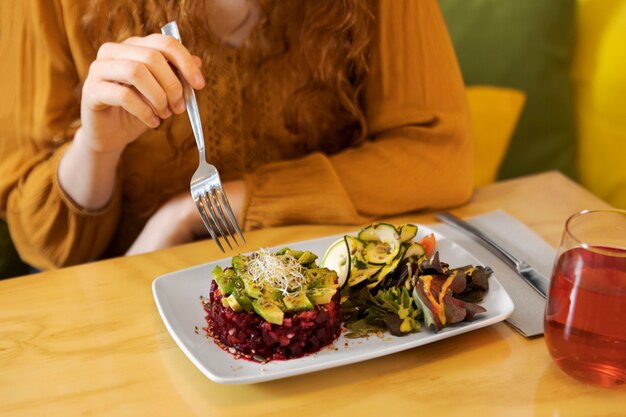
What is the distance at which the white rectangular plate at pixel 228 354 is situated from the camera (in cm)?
81

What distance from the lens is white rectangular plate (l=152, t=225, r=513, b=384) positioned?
2.67 ft

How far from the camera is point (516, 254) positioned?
1088 millimetres

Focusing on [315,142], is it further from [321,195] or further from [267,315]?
[267,315]

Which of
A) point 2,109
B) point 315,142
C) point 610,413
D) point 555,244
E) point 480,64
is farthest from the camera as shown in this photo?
point 480,64

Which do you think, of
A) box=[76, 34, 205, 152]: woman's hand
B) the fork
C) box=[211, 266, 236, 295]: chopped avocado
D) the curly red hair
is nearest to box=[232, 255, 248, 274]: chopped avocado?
box=[211, 266, 236, 295]: chopped avocado

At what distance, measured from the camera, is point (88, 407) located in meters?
0.80

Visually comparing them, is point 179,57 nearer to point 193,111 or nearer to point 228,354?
point 193,111

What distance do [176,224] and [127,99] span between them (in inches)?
13.0

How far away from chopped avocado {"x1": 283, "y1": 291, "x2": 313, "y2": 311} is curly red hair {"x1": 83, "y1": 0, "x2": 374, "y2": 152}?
1.97 ft

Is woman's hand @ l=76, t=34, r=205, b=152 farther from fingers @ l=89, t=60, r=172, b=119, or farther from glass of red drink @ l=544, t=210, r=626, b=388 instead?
glass of red drink @ l=544, t=210, r=626, b=388

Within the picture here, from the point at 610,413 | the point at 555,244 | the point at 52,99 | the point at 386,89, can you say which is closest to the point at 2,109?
the point at 52,99

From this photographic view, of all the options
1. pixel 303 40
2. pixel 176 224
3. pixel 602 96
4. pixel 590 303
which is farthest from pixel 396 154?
pixel 602 96

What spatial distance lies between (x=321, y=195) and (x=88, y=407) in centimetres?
54

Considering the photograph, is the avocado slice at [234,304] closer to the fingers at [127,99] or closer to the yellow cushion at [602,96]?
the fingers at [127,99]
